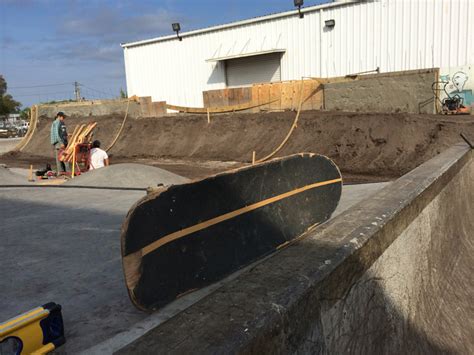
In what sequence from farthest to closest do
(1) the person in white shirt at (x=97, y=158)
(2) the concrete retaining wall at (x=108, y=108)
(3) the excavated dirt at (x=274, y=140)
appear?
(2) the concrete retaining wall at (x=108, y=108) < (3) the excavated dirt at (x=274, y=140) < (1) the person in white shirt at (x=97, y=158)

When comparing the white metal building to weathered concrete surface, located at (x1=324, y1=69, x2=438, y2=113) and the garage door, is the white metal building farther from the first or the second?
weathered concrete surface, located at (x1=324, y1=69, x2=438, y2=113)

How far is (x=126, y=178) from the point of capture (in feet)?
30.2

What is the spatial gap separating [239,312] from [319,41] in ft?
80.4

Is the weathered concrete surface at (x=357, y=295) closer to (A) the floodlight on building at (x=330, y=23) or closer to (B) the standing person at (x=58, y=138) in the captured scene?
(B) the standing person at (x=58, y=138)

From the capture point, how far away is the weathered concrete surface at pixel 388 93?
1563 cm

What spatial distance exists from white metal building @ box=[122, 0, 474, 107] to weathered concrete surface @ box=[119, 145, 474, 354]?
59.1 feet

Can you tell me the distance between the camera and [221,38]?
2875 centimetres

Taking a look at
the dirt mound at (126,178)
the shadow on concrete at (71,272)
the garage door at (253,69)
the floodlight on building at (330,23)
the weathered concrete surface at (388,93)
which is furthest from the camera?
the garage door at (253,69)

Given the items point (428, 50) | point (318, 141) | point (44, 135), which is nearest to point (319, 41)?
point (428, 50)

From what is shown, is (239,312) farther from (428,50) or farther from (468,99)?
(428,50)

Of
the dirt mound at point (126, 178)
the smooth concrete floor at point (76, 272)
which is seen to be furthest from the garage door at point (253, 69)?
the smooth concrete floor at point (76, 272)

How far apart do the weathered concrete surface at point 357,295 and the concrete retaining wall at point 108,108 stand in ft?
74.1

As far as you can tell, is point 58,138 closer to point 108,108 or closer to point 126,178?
point 126,178

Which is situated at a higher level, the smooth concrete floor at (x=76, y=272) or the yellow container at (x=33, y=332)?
the yellow container at (x=33, y=332)
